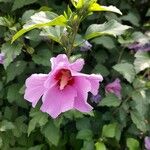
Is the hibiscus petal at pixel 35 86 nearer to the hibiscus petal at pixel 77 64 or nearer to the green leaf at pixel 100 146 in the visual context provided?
the hibiscus petal at pixel 77 64

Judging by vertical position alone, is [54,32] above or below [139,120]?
above

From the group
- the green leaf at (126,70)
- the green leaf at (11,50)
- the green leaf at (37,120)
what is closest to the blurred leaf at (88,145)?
the green leaf at (37,120)

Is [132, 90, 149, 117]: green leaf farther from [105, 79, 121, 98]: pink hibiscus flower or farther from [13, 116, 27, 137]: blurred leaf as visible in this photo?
[13, 116, 27, 137]: blurred leaf

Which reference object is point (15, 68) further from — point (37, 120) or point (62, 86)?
point (62, 86)

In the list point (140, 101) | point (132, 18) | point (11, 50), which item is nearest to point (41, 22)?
point (11, 50)

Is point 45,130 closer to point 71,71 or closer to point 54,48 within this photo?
point 54,48

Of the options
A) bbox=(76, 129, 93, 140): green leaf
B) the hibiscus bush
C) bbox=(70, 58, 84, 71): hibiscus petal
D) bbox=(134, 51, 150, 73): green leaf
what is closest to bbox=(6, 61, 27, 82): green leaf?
the hibiscus bush
